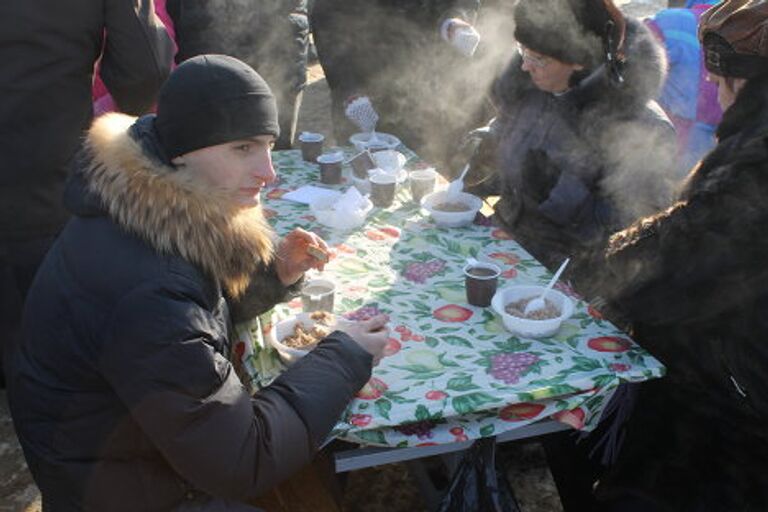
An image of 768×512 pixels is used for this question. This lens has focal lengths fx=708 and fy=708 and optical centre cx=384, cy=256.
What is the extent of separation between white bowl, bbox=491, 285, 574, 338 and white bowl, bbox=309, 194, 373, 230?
85cm

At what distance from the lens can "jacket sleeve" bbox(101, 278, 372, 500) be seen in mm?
1636

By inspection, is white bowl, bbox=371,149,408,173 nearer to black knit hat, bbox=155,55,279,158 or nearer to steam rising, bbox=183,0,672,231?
steam rising, bbox=183,0,672,231

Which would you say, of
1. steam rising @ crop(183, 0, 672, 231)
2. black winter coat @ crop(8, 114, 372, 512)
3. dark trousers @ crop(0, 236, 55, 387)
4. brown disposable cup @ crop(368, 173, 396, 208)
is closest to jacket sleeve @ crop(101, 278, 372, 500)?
black winter coat @ crop(8, 114, 372, 512)

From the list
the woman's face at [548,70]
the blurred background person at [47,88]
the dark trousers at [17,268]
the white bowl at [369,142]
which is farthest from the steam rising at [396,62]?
the dark trousers at [17,268]

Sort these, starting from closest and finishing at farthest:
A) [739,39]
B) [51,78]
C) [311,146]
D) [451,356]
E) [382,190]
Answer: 1. [451,356]
2. [739,39]
3. [51,78]
4. [382,190]
5. [311,146]

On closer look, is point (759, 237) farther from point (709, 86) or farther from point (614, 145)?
point (709, 86)

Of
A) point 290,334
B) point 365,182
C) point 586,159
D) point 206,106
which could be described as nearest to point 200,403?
point 290,334

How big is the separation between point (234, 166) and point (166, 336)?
522 mm

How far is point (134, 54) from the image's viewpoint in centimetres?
314

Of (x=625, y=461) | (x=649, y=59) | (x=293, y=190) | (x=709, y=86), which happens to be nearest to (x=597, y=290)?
(x=625, y=461)

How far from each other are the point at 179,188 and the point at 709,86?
351 centimetres

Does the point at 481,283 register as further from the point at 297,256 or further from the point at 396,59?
the point at 396,59

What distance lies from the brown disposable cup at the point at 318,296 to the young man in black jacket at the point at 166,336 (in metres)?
0.40

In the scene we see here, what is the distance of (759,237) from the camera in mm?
2133
